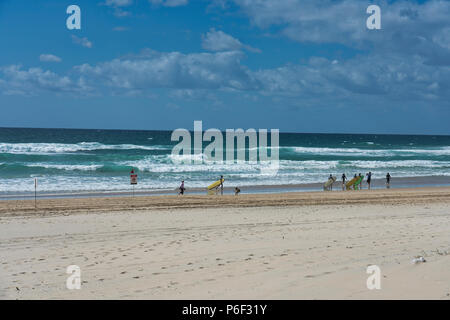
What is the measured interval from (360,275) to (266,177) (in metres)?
24.1

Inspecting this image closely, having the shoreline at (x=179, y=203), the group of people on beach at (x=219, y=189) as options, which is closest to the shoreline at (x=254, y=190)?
the group of people on beach at (x=219, y=189)

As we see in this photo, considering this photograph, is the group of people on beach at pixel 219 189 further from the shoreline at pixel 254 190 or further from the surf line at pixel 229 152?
the surf line at pixel 229 152

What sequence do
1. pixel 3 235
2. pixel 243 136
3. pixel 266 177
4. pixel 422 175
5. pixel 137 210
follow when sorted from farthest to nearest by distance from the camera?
1. pixel 243 136
2. pixel 422 175
3. pixel 266 177
4. pixel 137 210
5. pixel 3 235

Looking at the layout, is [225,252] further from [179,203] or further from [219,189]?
[219,189]

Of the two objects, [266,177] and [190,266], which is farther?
[266,177]

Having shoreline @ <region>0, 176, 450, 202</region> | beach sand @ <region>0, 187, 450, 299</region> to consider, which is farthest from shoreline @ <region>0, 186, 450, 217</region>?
shoreline @ <region>0, 176, 450, 202</region>

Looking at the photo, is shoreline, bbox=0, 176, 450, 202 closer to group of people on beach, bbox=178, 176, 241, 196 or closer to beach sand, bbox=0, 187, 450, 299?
group of people on beach, bbox=178, 176, 241, 196

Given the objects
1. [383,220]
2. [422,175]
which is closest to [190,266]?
[383,220]

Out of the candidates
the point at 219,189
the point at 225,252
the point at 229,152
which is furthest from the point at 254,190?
the point at 229,152

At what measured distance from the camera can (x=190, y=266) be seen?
7.05 metres

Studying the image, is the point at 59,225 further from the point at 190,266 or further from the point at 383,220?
the point at 383,220

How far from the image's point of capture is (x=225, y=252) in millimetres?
7973

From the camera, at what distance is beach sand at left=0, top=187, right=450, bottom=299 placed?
19.2ft

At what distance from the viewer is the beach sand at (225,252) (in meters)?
5.86
